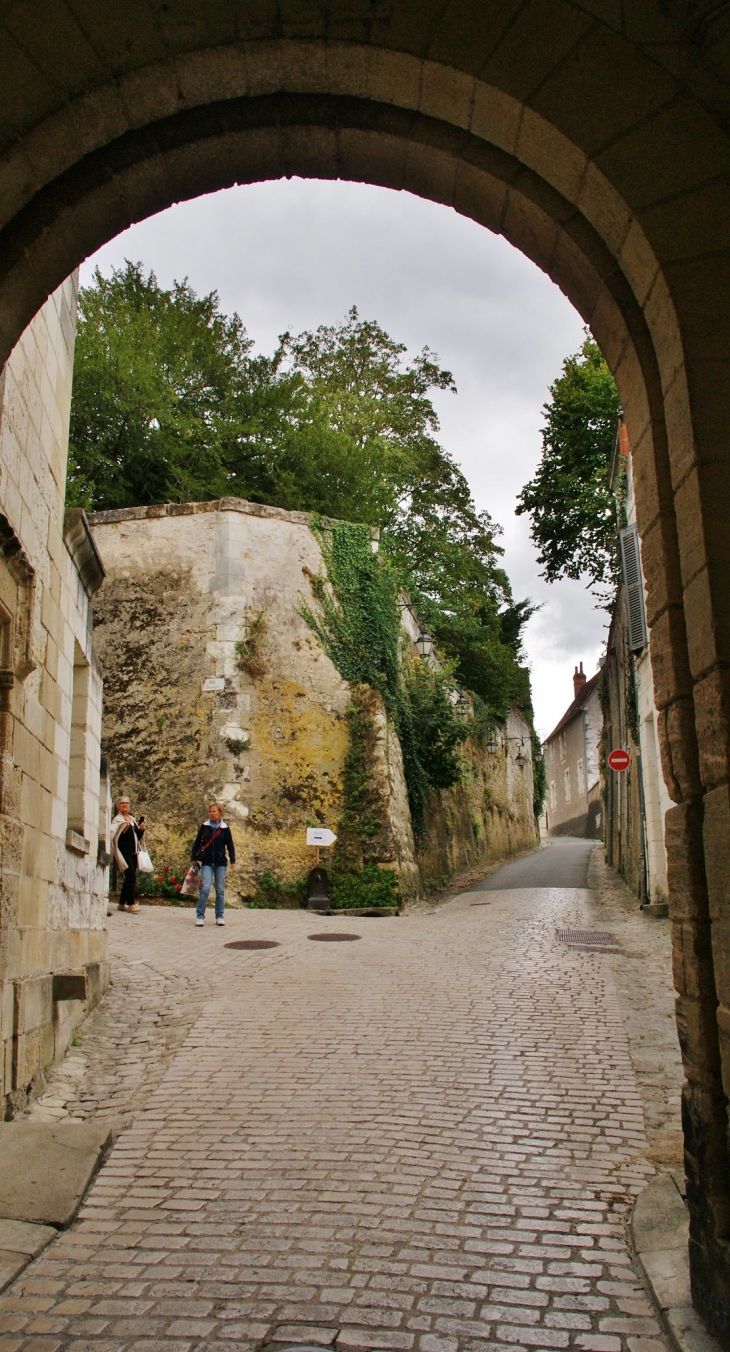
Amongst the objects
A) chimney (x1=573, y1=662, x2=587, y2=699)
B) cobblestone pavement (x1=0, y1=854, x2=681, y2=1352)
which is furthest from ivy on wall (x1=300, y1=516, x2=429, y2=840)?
chimney (x1=573, y1=662, x2=587, y2=699)

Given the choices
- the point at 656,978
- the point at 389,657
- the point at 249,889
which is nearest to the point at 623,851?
the point at 389,657

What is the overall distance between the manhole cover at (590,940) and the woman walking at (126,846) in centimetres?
513

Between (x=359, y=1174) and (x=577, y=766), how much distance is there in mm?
38748

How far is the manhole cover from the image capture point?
29.7 feet

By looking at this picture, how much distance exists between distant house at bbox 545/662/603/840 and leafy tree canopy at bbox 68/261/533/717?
12.1 metres

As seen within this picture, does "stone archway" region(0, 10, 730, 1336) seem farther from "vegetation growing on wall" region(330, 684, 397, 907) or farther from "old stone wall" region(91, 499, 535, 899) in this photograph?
"vegetation growing on wall" region(330, 684, 397, 907)

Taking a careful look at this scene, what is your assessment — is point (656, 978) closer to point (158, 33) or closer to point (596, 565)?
point (158, 33)

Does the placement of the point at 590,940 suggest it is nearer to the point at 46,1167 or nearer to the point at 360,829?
the point at 360,829

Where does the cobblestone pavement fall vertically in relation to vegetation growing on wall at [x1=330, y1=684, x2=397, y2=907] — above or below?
below

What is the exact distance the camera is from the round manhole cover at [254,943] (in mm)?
9406

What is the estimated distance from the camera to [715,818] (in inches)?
103

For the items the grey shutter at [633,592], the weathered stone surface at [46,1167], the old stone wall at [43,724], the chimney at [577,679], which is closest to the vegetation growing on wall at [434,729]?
the grey shutter at [633,592]

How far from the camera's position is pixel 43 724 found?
5.47m

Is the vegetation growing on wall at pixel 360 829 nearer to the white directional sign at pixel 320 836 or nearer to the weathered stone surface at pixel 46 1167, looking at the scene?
the white directional sign at pixel 320 836
